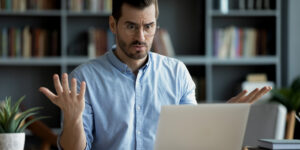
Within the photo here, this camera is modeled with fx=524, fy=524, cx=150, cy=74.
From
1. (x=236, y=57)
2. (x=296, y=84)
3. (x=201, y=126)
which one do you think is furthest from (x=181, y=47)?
(x=201, y=126)

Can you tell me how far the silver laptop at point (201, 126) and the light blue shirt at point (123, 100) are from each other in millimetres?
457

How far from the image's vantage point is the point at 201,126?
61.7 inches

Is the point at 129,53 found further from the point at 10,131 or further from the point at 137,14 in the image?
the point at 10,131

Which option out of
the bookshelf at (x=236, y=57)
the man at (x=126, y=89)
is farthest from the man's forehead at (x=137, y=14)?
the bookshelf at (x=236, y=57)

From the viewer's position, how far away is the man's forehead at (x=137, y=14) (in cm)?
201

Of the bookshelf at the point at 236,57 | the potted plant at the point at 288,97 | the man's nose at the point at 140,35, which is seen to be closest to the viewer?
the man's nose at the point at 140,35

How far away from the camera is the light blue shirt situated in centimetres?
202

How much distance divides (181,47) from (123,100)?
314 centimetres

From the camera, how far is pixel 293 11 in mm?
4910

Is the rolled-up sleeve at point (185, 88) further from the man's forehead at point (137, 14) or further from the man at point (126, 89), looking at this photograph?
the man's forehead at point (137, 14)

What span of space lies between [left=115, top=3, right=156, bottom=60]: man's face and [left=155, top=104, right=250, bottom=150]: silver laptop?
52cm

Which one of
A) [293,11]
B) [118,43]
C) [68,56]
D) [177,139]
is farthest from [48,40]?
[177,139]

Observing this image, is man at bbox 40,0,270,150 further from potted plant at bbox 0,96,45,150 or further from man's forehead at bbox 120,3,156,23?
potted plant at bbox 0,96,45,150

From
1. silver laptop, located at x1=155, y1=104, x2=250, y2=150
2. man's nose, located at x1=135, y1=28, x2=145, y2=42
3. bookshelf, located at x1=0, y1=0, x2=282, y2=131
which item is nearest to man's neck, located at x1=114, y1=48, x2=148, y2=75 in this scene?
man's nose, located at x1=135, y1=28, x2=145, y2=42
